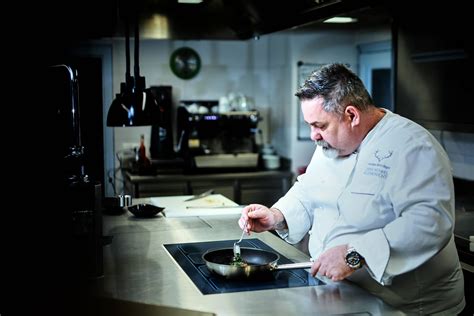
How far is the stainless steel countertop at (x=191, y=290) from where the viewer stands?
1997 mm

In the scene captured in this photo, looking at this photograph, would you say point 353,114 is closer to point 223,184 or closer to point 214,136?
point 223,184

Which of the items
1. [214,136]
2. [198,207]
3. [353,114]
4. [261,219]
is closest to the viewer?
[353,114]

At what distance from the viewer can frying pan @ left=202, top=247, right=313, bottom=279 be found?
227cm

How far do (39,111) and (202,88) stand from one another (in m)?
3.93

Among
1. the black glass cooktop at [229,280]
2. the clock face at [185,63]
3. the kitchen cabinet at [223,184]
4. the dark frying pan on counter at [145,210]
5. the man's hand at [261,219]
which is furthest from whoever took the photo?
the clock face at [185,63]

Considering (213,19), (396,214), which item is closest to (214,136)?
(213,19)

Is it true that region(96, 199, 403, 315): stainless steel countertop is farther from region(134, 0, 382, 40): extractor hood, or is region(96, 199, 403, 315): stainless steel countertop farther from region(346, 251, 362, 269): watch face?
region(134, 0, 382, 40): extractor hood

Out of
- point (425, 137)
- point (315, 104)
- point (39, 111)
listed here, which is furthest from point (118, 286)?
point (425, 137)

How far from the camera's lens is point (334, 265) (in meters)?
2.09

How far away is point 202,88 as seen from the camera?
21.0ft

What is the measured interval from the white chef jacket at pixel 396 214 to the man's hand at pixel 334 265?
0.06 meters

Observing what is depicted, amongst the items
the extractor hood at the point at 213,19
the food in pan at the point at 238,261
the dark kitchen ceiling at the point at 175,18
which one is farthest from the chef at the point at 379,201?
the dark kitchen ceiling at the point at 175,18

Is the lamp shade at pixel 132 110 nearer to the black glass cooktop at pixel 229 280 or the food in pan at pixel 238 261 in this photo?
the black glass cooktop at pixel 229 280

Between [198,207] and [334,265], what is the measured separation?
1.79m
